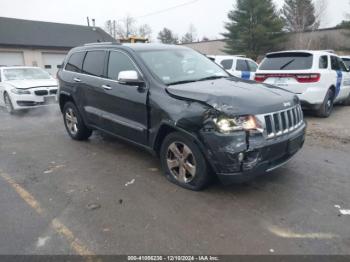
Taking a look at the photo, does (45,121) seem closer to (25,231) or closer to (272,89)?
(25,231)

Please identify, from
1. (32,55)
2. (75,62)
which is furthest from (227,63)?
(32,55)

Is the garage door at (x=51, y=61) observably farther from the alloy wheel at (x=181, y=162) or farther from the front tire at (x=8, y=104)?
the alloy wheel at (x=181, y=162)

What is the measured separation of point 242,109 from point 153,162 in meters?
2.08

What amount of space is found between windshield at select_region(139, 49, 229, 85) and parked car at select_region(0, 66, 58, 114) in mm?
6259

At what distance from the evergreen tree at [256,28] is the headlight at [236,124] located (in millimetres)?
31582

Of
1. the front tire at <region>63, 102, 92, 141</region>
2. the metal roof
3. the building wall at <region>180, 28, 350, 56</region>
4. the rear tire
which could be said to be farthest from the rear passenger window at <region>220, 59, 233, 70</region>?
the building wall at <region>180, 28, 350, 56</region>

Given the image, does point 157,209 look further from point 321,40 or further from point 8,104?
point 321,40

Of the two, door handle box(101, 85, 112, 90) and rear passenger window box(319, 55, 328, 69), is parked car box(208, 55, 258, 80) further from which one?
door handle box(101, 85, 112, 90)

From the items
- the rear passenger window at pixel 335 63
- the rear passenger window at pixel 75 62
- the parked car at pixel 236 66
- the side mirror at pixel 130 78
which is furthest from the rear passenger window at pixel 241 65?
the side mirror at pixel 130 78

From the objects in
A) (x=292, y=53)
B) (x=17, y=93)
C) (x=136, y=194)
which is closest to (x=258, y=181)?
(x=136, y=194)

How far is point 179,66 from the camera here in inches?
182

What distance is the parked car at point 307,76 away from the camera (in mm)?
7328

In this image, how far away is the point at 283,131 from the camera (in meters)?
3.65

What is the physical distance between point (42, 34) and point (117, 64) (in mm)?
29443
